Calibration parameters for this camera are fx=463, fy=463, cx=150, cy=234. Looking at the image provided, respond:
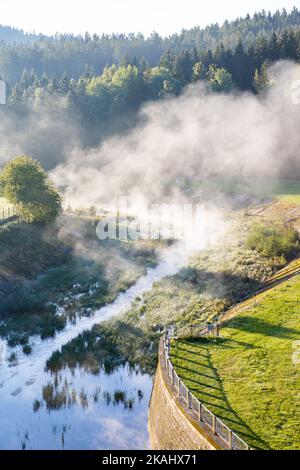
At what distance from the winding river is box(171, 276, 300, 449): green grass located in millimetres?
3331

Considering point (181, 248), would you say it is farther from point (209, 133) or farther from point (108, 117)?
point (108, 117)

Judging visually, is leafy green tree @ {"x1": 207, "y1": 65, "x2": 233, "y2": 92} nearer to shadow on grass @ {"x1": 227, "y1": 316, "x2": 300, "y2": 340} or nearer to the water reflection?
shadow on grass @ {"x1": 227, "y1": 316, "x2": 300, "y2": 340}

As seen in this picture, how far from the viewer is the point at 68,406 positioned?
71.8 ft

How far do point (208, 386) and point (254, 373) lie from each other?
2.12 meters

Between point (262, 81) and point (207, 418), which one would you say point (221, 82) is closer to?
point (262, 81)

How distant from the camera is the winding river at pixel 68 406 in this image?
1973 centimetres

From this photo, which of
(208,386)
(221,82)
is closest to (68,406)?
(208,386)

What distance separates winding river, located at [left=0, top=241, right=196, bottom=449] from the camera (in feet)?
64.7

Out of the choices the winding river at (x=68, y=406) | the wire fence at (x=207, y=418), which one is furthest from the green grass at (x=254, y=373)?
the winding river at (x=68, y=406)

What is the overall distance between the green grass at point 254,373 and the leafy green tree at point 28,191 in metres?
27.9

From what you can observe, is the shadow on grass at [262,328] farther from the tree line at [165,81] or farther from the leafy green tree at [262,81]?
the tree line at [165,81]

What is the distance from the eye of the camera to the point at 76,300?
3566 cm

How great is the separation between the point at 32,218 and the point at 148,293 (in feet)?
58.9
